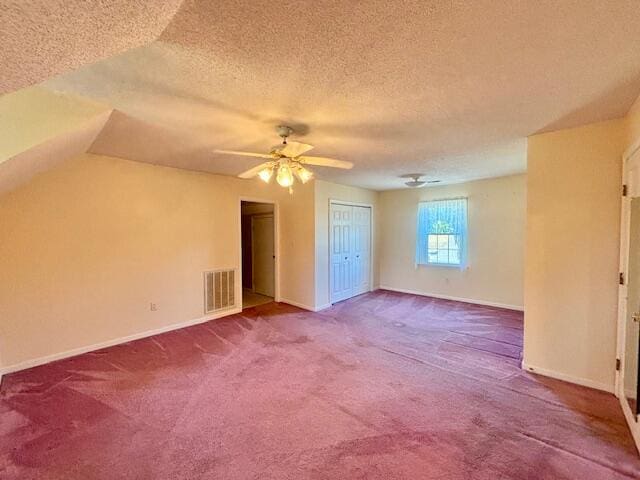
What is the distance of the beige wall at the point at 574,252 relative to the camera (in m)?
2.47

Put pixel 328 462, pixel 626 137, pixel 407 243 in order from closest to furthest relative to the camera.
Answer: pixel 328 462 < pixel 626 137 < pixel 407 243

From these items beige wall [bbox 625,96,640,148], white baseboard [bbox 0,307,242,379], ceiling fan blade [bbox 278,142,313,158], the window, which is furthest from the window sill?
ceiling fan blade [bbox 278,142,313,158]

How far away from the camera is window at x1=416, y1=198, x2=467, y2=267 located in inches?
217

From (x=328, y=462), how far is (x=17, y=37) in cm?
248

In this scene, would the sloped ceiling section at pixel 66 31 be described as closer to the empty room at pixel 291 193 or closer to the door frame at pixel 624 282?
the empty room at pixel 291 193

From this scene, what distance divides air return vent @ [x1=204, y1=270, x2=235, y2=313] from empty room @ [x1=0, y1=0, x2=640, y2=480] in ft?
0.12

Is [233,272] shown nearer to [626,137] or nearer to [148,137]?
[148,137]

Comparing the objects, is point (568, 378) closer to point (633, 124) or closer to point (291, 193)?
point (633, 124)

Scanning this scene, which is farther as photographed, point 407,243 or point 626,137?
point 407,243

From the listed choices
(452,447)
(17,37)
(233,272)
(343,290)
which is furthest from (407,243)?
(17,37)

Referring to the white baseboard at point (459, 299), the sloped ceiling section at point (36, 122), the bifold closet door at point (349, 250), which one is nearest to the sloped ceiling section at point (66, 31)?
the sloped ceiling section at point (36, 122)

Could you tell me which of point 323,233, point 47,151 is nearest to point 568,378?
point 323,233

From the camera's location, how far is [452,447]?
6.12 ft

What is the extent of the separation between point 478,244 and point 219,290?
4811mm
